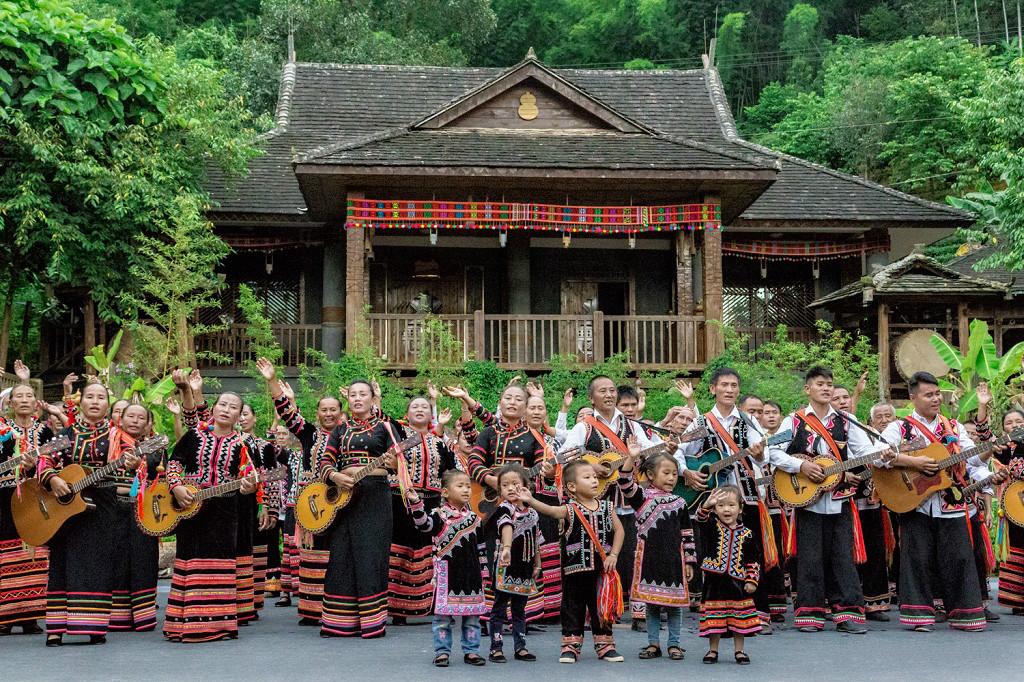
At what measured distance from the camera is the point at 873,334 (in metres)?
19.6

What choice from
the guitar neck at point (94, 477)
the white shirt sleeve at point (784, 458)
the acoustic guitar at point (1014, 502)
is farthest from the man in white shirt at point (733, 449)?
the guitar neck at point (94, 477)

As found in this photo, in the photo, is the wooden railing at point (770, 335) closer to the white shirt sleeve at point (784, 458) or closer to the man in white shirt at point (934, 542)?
the man in white shirt at point (934, 542)

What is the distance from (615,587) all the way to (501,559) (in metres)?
0.76

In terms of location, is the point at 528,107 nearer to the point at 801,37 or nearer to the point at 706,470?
the point at 706,470

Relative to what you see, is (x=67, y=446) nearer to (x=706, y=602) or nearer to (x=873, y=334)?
(x=706, y=602)

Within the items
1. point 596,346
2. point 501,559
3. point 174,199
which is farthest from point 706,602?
point 174,199

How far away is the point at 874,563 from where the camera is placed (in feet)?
30.8

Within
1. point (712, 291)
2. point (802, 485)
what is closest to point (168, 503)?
point (802, 485)

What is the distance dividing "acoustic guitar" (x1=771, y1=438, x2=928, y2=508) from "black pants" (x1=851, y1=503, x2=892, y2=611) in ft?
2.83

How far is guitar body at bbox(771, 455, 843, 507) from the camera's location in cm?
856

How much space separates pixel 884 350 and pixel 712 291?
132 inches

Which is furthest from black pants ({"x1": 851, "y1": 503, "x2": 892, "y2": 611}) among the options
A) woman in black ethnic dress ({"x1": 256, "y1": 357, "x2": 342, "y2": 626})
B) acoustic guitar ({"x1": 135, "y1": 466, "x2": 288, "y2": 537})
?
acoustic guitar ({"x1": 135, "y1": 466, "x2": 288, "y2": 537})

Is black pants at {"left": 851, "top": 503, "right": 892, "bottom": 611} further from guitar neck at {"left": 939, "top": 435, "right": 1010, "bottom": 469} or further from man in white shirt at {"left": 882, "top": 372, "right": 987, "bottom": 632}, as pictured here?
guitar neck at {"left": 939, "top": 435, "right": 1010, "bottom": 469}

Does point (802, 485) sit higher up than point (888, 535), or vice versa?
point (802, 485)
